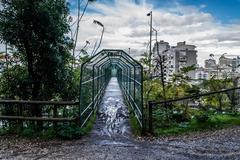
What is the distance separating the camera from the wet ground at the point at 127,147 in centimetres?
588

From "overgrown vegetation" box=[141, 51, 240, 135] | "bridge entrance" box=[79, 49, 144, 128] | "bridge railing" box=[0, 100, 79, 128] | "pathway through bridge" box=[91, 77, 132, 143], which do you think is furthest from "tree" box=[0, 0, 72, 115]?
"overgrown vegetation" box=[141, 51, 240, 135]

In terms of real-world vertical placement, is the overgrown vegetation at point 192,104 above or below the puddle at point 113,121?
above

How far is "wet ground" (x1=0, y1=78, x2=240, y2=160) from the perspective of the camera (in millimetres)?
5883

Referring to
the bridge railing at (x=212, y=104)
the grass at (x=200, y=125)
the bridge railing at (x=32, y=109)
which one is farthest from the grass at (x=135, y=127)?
the bridge railing at (x=32, y=109)

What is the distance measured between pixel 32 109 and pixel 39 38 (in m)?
2.10

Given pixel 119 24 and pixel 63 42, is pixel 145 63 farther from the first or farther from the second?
pixel 119 24

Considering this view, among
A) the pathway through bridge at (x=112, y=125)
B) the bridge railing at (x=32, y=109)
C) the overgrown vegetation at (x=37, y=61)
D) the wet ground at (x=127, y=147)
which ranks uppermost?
the overgrown vegetation at (x=37, y=61)

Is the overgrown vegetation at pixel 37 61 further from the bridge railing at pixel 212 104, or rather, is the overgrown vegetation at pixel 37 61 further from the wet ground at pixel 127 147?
the bridge railing at pixel 212 104

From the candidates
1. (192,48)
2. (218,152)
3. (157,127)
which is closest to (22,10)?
(157,127)

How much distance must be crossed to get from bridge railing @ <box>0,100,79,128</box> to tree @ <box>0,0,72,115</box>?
0.45 metres

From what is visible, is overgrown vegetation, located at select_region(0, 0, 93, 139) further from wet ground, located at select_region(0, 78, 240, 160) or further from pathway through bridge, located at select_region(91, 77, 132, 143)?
wet ground, located at select_region(0, 78, 240, 160)

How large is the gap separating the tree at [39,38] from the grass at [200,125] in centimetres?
323

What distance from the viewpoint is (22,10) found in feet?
25.8

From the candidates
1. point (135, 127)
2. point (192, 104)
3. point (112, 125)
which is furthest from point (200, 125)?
point (112, 125)
